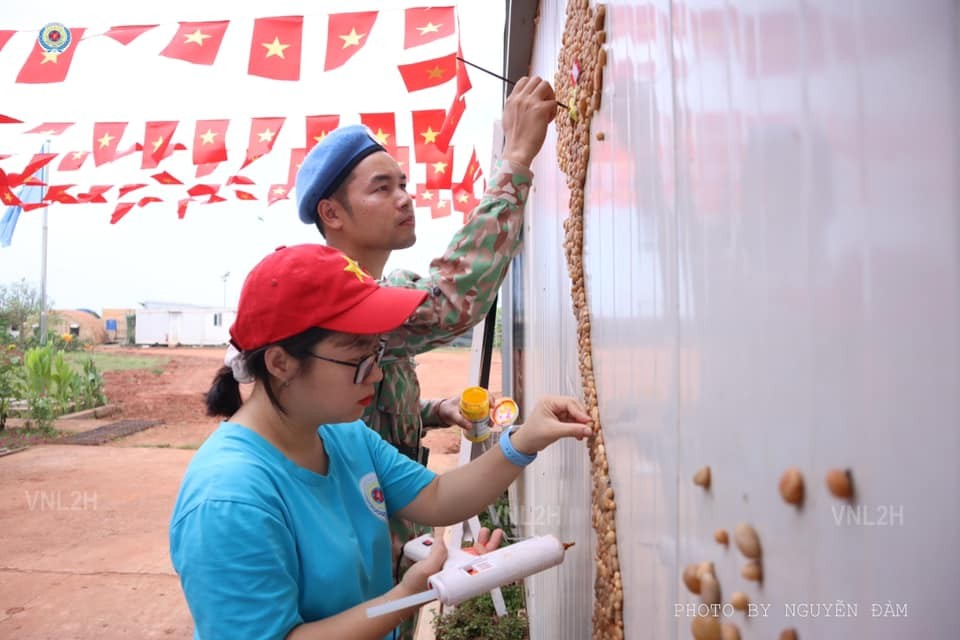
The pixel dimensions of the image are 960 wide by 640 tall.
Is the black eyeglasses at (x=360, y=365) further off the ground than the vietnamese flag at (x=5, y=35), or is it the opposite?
the vietnamese flag at (x=5, y=35)

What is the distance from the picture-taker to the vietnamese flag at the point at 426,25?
475 cm

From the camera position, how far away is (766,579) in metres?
0.49

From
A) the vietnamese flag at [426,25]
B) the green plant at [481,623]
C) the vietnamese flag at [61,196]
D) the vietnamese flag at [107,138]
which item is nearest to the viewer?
the green plant at [481,623]

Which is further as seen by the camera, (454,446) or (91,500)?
(454,446)

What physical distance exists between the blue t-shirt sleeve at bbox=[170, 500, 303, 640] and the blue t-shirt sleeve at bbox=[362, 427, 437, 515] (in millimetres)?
507

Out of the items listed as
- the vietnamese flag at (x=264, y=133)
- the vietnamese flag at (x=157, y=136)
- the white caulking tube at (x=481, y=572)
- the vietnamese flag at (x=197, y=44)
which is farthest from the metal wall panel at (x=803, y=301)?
the vietnamese flag at (x=157, y=136)

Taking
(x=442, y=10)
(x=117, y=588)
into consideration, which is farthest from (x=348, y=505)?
(x=117, y=588)

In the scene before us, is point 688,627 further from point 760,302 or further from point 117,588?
point 117,588

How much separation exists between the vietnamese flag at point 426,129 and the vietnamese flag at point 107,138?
333cm

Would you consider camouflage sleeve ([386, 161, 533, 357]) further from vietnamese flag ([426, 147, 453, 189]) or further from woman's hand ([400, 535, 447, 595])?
vietnamese flag ([426, 147, 453, 189])

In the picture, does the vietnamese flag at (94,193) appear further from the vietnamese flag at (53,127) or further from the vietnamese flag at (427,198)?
the vietnamese flag at (427,198)

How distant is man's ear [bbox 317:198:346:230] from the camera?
68.4 inches

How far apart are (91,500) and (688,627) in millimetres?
8643

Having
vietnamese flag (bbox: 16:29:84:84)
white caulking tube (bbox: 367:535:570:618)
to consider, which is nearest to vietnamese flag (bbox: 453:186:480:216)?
vietnamese flag (bbox: 16:29:84:84)
